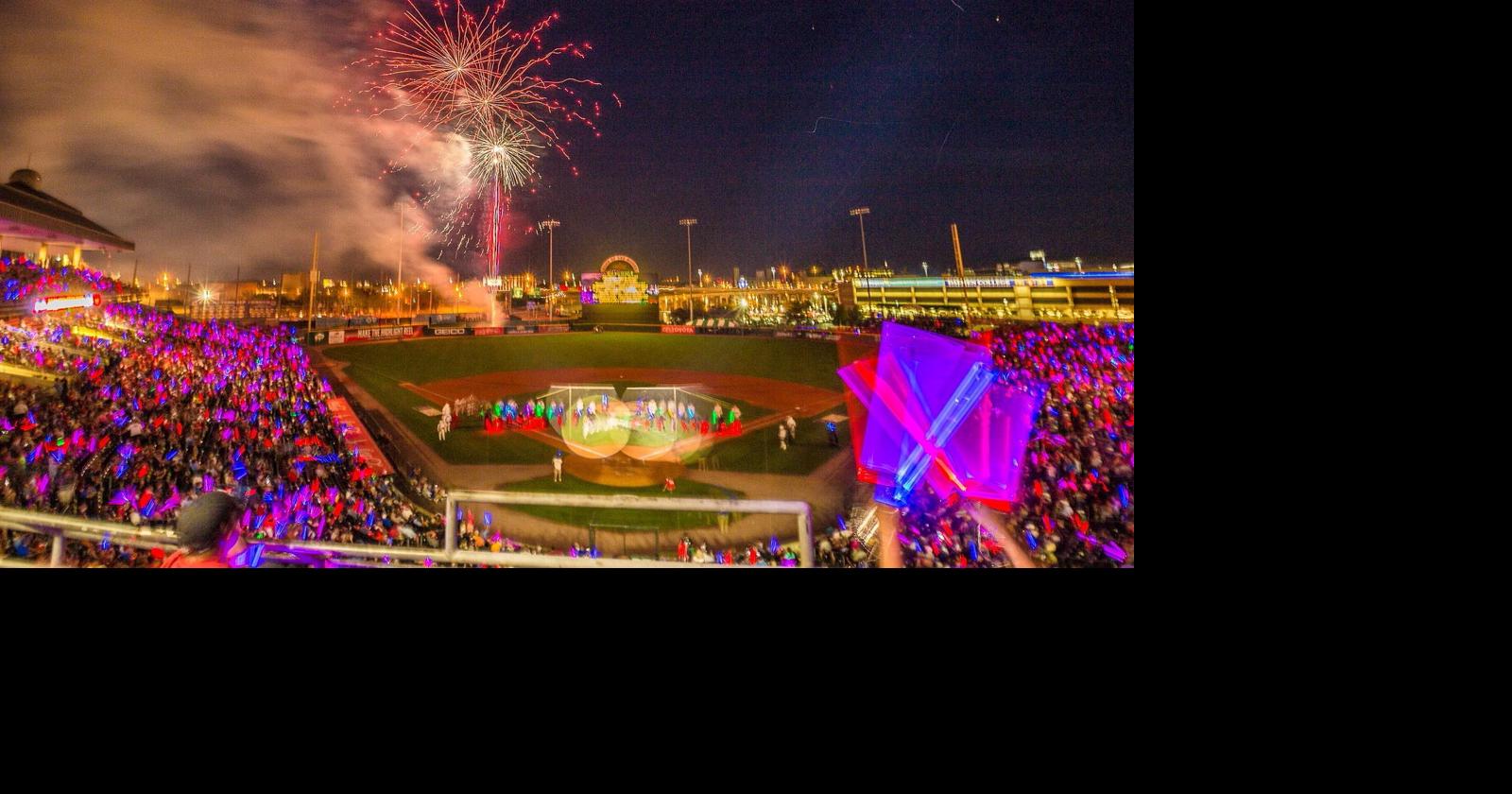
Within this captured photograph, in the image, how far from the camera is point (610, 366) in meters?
4.27

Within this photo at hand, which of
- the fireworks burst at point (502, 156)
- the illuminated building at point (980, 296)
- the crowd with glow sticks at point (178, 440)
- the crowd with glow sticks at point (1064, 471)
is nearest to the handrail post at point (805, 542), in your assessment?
the crowd with glow sticks at point (1064, 471)

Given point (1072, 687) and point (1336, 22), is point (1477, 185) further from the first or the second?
point (1072, 687)

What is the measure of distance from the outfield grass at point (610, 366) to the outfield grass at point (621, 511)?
26cm

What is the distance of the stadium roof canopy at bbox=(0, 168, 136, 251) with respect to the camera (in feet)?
12.1

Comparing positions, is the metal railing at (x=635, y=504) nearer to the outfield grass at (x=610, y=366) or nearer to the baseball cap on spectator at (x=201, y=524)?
the outfield grass at (x=610, y=366)

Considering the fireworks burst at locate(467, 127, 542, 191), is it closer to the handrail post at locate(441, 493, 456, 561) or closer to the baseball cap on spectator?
the handrail post at locate(441, 493, 456, 561)

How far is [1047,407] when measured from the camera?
3750 millimetres

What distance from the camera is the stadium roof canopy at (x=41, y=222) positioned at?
12.1ft

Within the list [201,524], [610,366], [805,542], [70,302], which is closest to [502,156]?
[610,366]

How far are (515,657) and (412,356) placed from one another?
177 inches

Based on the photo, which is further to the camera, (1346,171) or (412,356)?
(412,356)

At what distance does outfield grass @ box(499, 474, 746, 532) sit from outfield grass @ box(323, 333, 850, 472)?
0.26 m

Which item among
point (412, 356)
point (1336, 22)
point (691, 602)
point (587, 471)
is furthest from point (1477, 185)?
point (412, 356)

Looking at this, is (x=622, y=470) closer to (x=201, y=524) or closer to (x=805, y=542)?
(x=805, y=542)
